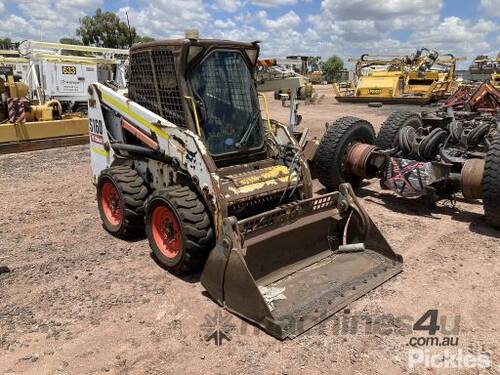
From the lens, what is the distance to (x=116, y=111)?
520 centimetres

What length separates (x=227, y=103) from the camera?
15.1ft

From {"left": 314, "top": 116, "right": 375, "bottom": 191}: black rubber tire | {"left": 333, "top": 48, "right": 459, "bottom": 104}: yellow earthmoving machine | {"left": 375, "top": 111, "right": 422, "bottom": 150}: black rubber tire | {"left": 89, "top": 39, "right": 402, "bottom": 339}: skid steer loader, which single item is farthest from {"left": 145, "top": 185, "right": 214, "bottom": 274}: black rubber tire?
{"left": 333, "top": 48, "right": 459, "bottom": 104}: yellow earthmoving machine

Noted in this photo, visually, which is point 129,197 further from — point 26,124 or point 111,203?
point 26,124

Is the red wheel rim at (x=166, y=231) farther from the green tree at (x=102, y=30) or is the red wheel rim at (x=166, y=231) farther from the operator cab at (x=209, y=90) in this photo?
the green tree at (x=102, y=30)

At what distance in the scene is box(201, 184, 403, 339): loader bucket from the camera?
351 centimetres

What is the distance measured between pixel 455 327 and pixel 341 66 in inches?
2886

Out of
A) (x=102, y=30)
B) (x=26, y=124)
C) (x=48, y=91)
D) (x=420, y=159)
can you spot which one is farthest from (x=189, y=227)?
(x=102, y=30)

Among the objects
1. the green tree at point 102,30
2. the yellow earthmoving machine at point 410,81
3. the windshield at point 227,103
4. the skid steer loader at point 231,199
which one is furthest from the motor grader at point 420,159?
the green tree at point 102,30

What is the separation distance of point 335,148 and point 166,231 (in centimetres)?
286

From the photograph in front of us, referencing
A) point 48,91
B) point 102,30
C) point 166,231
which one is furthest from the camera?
point 102,30

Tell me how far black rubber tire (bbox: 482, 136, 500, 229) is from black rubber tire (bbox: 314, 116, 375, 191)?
5.97ft

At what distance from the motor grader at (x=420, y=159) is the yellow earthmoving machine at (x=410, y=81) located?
1328cm

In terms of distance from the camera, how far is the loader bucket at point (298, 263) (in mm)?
A: 3506

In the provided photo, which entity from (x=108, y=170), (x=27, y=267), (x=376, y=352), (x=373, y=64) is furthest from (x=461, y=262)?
(x=373, y=64)
